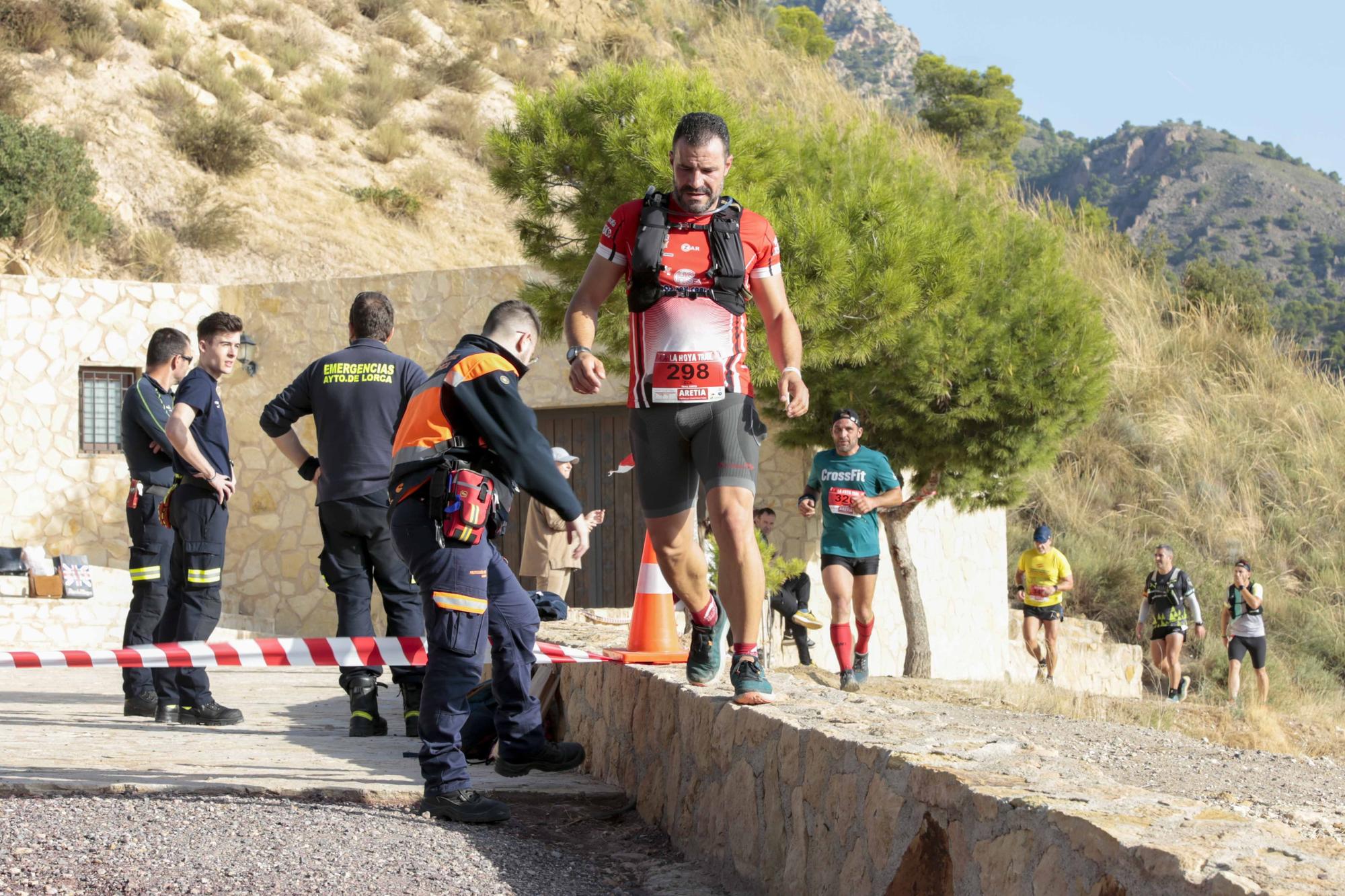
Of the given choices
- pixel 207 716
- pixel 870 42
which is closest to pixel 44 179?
pixel 207 716

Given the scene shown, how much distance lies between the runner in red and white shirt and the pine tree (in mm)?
6990

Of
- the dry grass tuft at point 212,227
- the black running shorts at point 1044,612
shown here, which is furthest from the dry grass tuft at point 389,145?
the black running shorts at point 1044,612

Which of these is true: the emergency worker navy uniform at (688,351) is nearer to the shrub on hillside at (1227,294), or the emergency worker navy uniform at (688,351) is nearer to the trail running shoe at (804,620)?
the trail running shoe at (804,620)

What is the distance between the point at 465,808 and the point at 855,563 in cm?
567

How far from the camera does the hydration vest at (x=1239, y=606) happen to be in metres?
16.0

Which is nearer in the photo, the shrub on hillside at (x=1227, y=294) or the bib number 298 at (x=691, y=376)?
the bib number 298 at (x=691, y=376)

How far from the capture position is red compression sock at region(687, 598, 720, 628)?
16.3ft

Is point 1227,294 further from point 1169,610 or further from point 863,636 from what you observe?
point 863,636

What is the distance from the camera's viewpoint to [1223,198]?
7700 centimetres

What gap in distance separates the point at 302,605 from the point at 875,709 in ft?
42.2

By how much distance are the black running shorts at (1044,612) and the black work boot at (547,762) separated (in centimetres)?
1160

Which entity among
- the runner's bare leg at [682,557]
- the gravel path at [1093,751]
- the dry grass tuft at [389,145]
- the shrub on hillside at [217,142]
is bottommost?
the gravel path at [1093,751]

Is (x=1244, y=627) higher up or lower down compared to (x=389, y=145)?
lower down

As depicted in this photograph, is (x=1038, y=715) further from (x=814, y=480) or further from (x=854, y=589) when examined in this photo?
(x=814, y=480)
